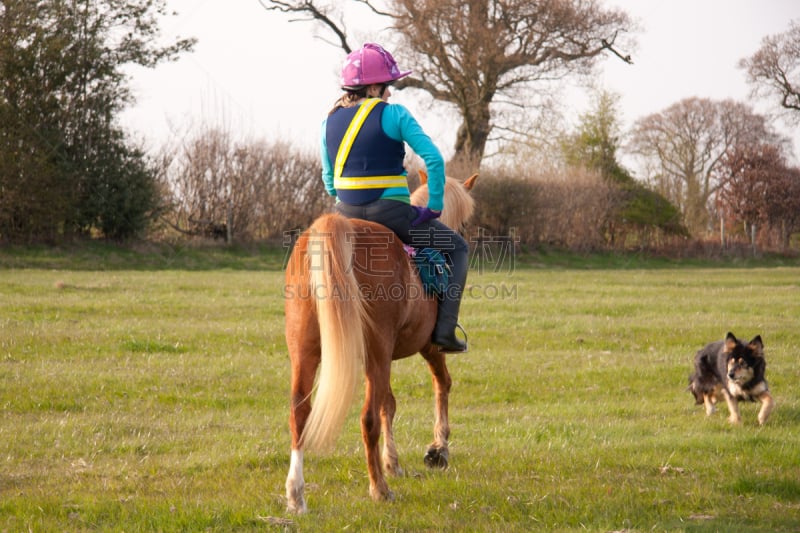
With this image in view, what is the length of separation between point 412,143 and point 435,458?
269 cm

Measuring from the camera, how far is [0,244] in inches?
1012

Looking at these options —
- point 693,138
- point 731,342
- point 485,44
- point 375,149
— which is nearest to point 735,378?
point 731,342

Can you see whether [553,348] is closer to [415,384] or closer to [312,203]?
[415,384]

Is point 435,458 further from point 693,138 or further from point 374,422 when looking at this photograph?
point 693,138

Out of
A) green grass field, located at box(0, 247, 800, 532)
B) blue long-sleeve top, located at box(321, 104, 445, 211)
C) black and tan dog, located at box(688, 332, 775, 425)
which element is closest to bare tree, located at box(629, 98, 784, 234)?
green grass field, located at box(0, 247, 800, 532)

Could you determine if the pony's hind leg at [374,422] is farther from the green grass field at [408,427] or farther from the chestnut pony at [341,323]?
the green grass field at [408,427]

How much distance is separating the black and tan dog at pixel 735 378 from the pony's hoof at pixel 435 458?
363 cm

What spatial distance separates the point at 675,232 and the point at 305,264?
122 ft

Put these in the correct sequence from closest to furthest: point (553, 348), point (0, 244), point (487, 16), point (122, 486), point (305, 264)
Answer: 1. point (305, 264)
2. point (122, 486)
3. point (553, 348)
4. point (0, 244)
5. point (487, 16)

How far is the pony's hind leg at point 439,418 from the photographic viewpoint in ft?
22.2

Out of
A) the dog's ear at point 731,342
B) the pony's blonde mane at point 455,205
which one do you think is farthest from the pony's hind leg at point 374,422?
the dog's ear at point 731,342

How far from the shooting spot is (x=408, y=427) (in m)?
8.18

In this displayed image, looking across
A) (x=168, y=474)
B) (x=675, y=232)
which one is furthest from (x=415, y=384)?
(x=675, y=232)

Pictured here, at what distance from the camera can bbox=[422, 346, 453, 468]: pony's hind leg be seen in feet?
22.2
